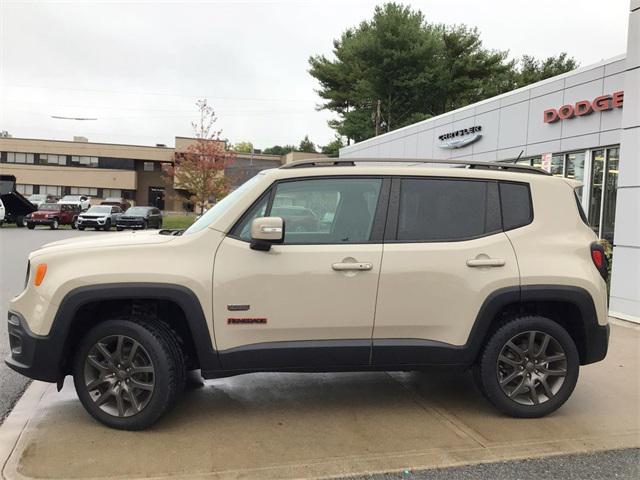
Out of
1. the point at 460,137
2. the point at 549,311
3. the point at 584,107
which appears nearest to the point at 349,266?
the point at 549,311

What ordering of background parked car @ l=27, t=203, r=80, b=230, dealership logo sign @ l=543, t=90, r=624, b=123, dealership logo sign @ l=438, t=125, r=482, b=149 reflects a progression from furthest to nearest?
background parked car @ l=27, t=203, r=80, b=230
dealership logo sign @ l=438, t=125, r=482, b=149
dealership logo sign @ l=543, t=90, r=624, b=123

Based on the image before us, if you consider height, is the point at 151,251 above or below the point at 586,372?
above

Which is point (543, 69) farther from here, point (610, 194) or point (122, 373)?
point (122, 373)

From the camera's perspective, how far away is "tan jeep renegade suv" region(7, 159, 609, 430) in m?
3.62

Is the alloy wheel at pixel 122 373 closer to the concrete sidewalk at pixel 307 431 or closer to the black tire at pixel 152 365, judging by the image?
the black tire at pixel 152 365

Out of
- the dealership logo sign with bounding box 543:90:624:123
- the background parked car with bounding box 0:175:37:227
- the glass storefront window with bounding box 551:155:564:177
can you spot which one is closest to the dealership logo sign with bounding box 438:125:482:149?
the dealership logo sign with bounding box 543:90:624:123

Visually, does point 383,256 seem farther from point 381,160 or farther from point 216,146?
point 216,146

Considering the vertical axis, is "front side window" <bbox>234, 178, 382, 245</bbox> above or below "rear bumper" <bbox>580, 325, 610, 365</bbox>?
above

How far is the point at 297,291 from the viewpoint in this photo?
145 inches

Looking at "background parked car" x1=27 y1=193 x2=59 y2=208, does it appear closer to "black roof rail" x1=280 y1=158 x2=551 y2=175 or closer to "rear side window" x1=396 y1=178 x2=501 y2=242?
"black roof rail" x1=280 y1=158 x2=551 y2=175

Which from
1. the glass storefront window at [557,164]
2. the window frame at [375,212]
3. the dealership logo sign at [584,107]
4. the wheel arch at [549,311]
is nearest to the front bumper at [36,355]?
the window frame at [375,212]

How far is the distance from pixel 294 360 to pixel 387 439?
2.72ft

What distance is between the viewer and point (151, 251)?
12.0 ft

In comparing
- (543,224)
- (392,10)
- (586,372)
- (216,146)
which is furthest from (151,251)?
(216,146)
